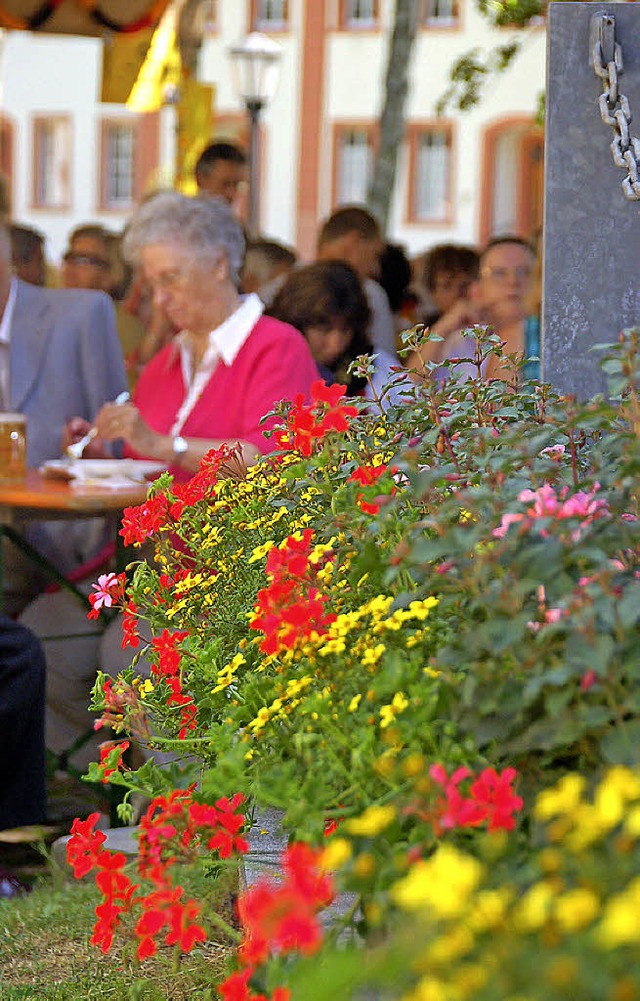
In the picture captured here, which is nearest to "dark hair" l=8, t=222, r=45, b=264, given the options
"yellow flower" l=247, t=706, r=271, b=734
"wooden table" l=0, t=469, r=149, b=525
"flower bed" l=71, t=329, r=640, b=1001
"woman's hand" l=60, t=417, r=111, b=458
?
"woman's hand" l=60, t=417, r=111, b=458

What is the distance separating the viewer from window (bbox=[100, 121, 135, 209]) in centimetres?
3045

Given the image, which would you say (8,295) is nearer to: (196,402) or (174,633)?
(196,402)

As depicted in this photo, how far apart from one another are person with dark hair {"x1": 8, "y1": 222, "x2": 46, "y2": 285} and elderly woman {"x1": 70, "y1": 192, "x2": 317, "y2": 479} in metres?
2.73

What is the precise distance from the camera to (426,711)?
68.4 inches

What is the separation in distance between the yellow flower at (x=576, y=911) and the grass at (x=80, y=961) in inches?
60.6

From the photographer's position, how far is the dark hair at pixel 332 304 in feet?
16.9

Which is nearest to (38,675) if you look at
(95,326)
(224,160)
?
(95,326)

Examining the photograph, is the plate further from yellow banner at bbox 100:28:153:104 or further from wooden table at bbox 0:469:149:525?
yellow banner at bbox 100:28:153:104

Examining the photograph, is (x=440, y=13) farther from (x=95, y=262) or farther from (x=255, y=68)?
(x=95, y=262)

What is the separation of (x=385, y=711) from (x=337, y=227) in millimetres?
5971

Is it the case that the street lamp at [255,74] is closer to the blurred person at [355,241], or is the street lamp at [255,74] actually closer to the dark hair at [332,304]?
the blurred person at [355,241]

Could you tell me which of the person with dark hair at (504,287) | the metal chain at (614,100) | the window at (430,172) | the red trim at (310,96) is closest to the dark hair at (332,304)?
the person with dark hair at (504,287)

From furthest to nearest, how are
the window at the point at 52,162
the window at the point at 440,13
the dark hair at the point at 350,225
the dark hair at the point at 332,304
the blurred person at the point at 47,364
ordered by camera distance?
the window at the point at 52,162, the window at the point at 440,13, the dark hair at the point at 350,225, the blurred person at the point at 47,364, the dark hair at the point at 332,304

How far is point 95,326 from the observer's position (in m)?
5.53
